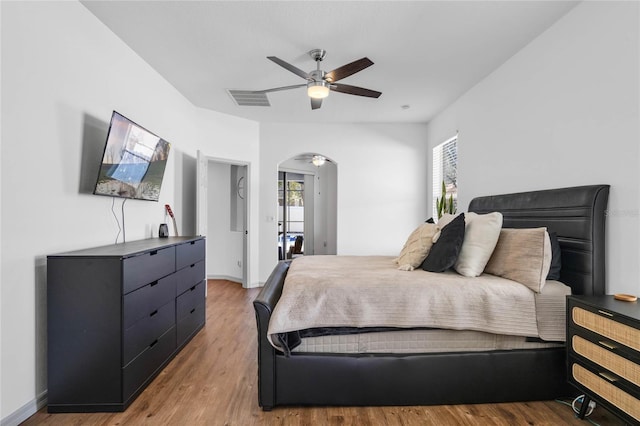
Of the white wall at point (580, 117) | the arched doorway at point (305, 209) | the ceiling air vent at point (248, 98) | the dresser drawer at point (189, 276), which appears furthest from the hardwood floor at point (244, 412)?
the arched doorway at point (305, 209)

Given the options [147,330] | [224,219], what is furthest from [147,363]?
[224,219]

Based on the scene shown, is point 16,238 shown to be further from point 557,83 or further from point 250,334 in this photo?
point 557,83

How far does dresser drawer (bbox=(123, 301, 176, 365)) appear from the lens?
2000 millimetres

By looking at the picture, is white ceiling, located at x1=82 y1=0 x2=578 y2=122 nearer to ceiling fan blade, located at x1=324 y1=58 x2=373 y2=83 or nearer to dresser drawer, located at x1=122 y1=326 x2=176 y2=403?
ceiling fan blade, located at x1=324 y1=58 x2=373 y2=83

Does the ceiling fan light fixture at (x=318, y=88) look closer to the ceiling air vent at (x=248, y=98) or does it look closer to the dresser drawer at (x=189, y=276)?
the ceiling air vent at (x=248, y=98)

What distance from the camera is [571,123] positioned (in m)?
2.37

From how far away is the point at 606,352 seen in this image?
1595 millimetres

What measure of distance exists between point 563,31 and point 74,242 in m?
3.78

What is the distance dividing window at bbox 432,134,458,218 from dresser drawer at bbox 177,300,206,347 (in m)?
3.34

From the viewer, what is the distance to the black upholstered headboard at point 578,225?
2.07 m

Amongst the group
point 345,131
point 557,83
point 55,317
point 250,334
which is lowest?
point 250,334

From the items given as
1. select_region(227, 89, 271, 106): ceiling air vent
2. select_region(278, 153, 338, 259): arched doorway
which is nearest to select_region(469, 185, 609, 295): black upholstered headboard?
select_region(227, 89, 271, 106): ceiling air vent

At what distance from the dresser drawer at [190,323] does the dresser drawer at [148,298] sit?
1.07ft

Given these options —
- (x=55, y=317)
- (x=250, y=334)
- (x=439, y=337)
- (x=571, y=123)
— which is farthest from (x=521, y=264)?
(x=55, y=317)
